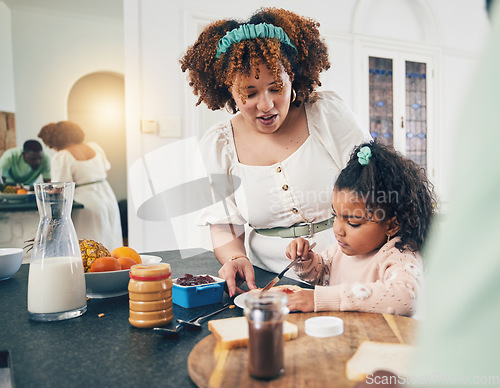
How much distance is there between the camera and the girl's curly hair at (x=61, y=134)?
3.52 metres

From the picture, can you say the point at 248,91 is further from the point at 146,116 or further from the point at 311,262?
the point at 146,116

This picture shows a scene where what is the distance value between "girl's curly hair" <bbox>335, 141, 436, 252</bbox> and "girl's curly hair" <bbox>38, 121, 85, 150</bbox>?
2.90 m

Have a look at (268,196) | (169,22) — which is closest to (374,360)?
(268,196)

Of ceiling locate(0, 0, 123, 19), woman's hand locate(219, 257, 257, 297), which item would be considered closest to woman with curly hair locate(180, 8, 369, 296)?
woman's hand locate(219, 257, 257, 297)

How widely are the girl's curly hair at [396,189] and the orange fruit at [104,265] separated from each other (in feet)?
2.13

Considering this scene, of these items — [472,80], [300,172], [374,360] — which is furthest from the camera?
[300,172]

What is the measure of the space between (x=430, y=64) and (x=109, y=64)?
320cm

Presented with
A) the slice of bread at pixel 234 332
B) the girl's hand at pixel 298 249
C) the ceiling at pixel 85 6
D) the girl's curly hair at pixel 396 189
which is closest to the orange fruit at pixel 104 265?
the slice of bread at pixel 234 332

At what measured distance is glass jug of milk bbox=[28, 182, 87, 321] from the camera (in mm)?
982

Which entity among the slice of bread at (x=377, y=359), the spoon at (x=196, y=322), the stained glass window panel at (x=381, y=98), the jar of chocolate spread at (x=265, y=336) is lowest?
the spoon at (x=196, y=322)

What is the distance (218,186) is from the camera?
5.57ft

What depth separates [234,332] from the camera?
2.60 ft

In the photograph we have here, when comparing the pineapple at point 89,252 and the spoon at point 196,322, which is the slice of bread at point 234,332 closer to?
the spoon at point 196,322

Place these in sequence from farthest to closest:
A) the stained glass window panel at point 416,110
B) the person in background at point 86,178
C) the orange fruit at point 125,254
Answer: the stained glass window panel at point 416,110 < the person in background at point 86,178 < the orange fruit at point 125,254
